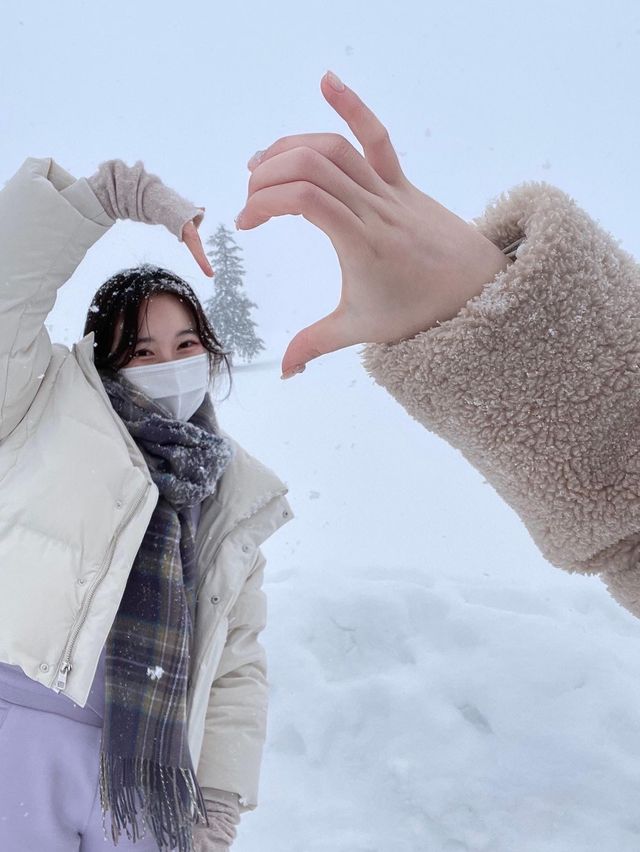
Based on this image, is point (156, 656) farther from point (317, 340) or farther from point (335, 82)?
Answer: point (335, 82)

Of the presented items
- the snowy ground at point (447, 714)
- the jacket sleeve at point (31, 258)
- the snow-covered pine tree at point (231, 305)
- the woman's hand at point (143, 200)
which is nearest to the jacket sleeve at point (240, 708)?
the snowy ground at point (447, 714)

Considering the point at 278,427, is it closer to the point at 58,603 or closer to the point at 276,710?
the point at 276,710

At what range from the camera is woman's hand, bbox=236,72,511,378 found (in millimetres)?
675

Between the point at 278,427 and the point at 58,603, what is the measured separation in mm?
7842

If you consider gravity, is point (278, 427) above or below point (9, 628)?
above

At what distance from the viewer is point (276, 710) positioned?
8.98 ft

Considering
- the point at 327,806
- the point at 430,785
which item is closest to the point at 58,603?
the point at 327,806

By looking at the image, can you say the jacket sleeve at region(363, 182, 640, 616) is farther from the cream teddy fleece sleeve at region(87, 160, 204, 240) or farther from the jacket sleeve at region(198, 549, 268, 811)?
the jacket sleeve at region(198, 549, 268, 811)

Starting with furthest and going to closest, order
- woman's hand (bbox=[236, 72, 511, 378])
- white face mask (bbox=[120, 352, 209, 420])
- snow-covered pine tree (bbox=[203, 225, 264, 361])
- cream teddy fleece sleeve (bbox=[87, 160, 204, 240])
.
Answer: snow-covered pine tree (bbox=[203, 225, 264, 361]) < white face mask (bbox=[120, 352, 209, 420]) < cream teddy fleece sleeve (bbox=[87, 160, 204, 240]) < woman's hand (bbox=[236, 72, 511, 378])

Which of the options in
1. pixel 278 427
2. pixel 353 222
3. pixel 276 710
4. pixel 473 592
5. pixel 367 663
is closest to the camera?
pixel 353 222

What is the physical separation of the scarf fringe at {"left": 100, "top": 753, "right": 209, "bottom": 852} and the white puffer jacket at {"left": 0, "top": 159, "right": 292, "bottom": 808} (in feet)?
0.38

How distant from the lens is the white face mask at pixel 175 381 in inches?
71.9

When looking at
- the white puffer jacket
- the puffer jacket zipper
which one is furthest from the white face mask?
the puffer jacket zipper

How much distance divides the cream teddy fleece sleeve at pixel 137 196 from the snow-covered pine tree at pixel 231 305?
15.5 meters
